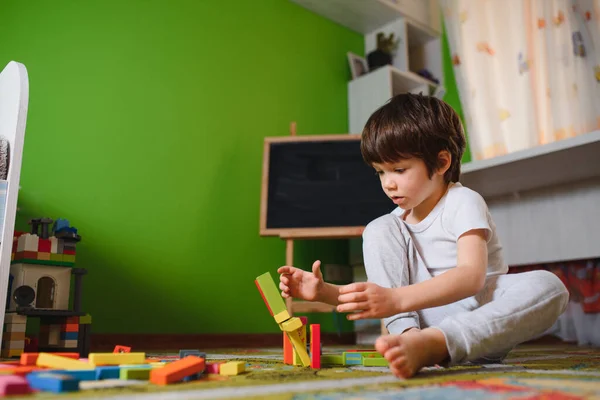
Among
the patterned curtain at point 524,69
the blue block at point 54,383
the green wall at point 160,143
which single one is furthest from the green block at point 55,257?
the patterned curtain at point 524,69

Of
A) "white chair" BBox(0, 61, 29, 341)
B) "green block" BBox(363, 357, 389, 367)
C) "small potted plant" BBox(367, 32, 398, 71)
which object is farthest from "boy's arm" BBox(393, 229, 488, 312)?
"small potted plant" BBox(367, 32, 398, 71)

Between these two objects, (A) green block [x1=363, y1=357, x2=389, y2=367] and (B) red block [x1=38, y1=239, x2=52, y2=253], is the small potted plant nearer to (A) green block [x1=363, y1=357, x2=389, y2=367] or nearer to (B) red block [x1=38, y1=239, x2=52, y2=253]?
(B) red block [x1=38, y1=239, x2=52, y2=253]

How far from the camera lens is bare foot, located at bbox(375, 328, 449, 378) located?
63cm

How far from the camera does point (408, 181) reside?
0.96 m

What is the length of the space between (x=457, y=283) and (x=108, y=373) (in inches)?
19.4

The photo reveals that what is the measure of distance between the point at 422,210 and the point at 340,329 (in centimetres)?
139

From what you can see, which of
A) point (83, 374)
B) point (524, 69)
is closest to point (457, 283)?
point (83, 374)

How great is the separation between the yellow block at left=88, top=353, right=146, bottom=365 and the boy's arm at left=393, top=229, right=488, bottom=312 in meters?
0.37

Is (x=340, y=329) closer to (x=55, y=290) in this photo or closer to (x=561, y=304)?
(x=55, y=290)

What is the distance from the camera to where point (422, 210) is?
1044 mm

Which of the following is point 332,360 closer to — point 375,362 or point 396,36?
point 375,362

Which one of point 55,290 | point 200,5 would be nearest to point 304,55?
point 200,5

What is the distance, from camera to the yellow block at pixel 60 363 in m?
0.68

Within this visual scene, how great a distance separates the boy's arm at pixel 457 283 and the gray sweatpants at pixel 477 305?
0.03m
